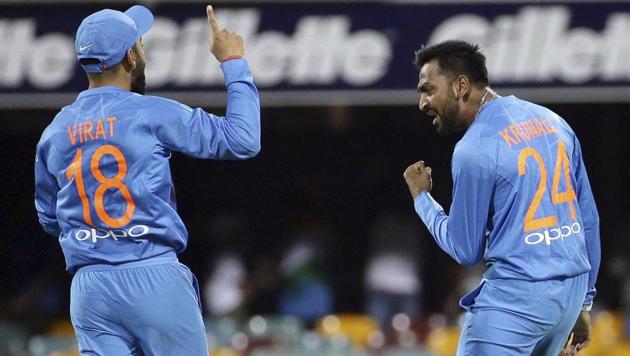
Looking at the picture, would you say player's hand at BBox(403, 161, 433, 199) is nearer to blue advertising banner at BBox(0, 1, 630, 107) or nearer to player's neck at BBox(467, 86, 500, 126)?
player's neck at BBox(467, 86, 500, 126)

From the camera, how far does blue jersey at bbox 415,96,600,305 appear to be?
11.9ft

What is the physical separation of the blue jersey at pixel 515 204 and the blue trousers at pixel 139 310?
2.79 ft

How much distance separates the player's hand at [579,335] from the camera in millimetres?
3982

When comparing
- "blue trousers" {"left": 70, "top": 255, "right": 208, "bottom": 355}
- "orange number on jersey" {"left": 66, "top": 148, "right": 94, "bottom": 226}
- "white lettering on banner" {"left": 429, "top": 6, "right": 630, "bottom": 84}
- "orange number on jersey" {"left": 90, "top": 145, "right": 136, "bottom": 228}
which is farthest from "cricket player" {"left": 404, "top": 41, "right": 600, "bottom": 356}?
"white lettering on banner" {"left": 429, "top": 6, "right": 630, "bottom": 84}

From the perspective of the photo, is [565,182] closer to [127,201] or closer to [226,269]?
[127,201]

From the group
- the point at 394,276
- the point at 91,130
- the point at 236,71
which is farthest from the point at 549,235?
the point at 394,276

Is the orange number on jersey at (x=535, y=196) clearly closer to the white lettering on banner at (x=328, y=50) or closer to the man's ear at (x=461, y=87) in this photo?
the man's ear at (x=461, y=87)

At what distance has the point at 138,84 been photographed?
3.94 metres

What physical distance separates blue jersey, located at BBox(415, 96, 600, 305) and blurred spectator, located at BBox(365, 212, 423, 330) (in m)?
5.27

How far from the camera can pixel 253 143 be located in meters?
3.75

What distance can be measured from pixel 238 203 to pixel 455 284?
2283 mm

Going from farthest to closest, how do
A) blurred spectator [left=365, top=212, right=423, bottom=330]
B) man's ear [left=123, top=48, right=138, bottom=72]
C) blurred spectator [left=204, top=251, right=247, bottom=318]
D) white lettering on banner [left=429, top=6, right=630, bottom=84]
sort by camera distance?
blurred spectator [left=204, top=251, right=247, bottom=318], blurred spectator [left=365, top=212, right=423, bottom=330], white lettering on banner [left=429, top=6, right=630, bottom=84], man's ear [left=123, top=48, right=138, bottom=72]

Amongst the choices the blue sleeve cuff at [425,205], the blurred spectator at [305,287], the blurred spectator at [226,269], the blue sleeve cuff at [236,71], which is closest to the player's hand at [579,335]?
the blue sleeve cuff at [425,205]

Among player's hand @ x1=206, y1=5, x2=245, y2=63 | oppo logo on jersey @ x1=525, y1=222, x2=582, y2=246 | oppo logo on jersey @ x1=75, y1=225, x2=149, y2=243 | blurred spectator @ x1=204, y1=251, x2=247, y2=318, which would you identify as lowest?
blurred spectator @ x1=204, y1=251, x2=247, y2=318
